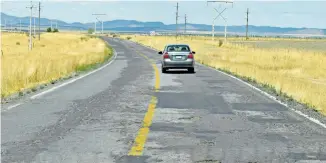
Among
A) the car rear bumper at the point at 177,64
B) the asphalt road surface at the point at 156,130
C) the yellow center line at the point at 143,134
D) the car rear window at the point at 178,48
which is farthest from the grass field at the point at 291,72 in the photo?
the yellow center line at the point at 143,134

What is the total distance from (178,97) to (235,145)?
7075 mm

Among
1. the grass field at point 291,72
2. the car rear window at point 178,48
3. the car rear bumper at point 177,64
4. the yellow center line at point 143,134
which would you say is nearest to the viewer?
the yellow center line at point 143,134

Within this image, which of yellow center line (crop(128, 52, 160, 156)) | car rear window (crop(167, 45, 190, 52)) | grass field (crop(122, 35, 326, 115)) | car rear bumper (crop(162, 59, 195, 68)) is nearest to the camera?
yellow center line (crop(128, 52, 160, 156))

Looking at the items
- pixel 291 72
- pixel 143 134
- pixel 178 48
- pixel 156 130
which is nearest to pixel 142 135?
pixel 143 134

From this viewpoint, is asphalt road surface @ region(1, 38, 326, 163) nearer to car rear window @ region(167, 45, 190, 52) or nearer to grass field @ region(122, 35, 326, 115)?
grass field @ region(122, 35, 326, 115)

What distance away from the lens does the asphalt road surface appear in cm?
727

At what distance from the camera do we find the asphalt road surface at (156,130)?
286 inches

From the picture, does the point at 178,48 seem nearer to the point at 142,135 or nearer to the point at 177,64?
the point at 177,64

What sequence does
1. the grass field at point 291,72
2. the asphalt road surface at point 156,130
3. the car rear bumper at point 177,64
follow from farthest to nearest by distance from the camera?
1. the car rear bumper at point 177,64
2. the grass field at point 291,72
3. the asphalt road surface at point 156,130

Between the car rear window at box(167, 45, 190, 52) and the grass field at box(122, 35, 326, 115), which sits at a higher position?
the car rear window at box(167, 45, 190, 52)

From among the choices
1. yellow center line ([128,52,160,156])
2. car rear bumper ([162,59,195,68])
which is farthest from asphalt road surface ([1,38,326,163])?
car rear bumper ([162,59,195,68])

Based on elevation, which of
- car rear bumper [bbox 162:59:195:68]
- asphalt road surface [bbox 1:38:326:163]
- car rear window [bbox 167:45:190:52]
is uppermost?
car rear window [bbox 167:45:190:52]

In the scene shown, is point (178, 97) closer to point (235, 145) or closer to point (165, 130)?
point (165, 130)

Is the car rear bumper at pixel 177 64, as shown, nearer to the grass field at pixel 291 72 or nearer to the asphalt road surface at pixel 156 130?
the grass field at pixel 291 72
